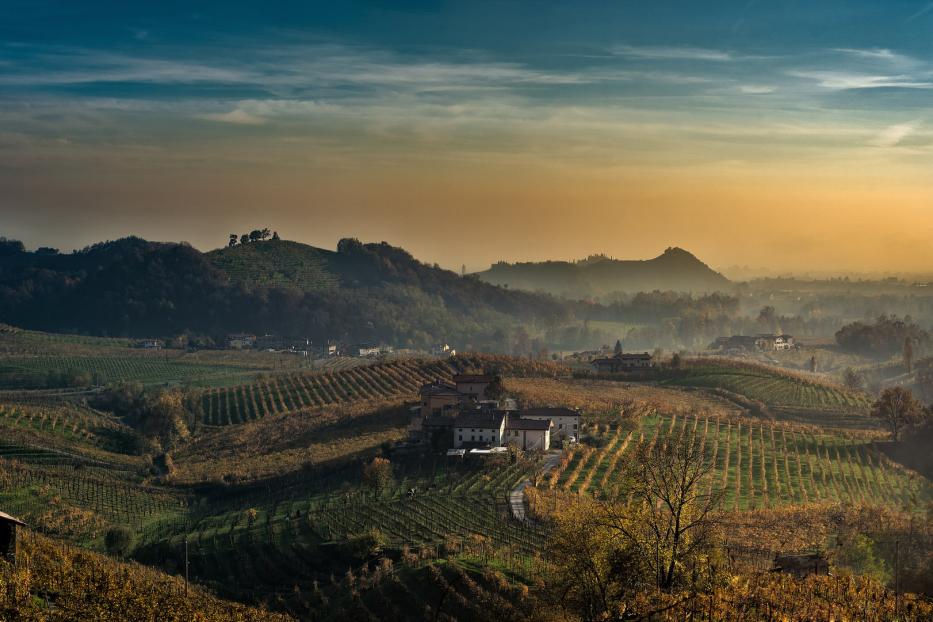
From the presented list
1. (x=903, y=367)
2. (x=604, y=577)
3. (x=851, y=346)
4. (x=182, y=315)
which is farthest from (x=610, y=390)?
(x=182, y=315)

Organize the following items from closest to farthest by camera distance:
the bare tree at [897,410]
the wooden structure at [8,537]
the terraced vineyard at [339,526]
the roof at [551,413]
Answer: the wooden structure at [8,537] → the terraced vineyard at [339,526] → the roof at [551,413] → the bare tree at [897,410]

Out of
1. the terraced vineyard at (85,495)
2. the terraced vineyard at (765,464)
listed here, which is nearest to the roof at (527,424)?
the terraced vineyard at (765,464)

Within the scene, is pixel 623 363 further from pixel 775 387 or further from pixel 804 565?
pixel 804 565

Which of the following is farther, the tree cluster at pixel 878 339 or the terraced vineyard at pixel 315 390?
the tree cluster at pixel 878 339

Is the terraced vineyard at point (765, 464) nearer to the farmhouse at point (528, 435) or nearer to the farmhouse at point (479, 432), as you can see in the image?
the farmhouse at point (528, 435)

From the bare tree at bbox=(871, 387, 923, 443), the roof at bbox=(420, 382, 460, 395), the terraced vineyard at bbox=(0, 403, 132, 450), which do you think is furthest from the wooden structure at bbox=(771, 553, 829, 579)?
the terraced vineyard at bbox=(0, 403, 132, 450)

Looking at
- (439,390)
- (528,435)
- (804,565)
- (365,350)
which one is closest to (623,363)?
(439,390)

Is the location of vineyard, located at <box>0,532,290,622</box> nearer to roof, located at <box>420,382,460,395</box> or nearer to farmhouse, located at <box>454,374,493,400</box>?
roof, located at <box>420,382,460,395</box>
